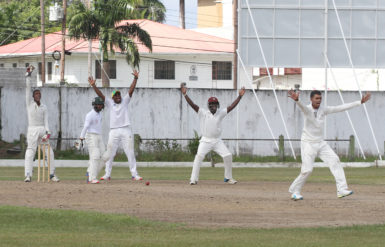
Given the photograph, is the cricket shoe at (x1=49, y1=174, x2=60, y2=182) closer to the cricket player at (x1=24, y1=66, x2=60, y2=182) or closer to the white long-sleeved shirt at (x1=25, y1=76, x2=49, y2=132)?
the cricket player at (x1=24, y1=66, x2=60, y2=182)

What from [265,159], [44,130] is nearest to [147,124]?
[265,159]

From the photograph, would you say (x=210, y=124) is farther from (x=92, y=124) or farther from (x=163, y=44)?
(x=163, y=44)

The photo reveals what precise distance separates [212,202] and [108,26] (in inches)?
1393

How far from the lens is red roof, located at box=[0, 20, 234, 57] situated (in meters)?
59.6

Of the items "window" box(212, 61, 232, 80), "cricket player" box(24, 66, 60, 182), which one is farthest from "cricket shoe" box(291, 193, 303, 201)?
"window" box(212, 61, 232, 80)

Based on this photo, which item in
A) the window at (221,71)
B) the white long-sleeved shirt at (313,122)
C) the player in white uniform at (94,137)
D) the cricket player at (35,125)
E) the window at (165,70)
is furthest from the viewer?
the window at (221,71)

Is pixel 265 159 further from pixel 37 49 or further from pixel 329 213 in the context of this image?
pixel 37 49

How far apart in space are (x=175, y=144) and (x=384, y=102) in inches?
388

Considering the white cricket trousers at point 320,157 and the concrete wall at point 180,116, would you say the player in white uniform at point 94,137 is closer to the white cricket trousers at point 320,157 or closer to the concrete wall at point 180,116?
the white cricket trousers at point 320,157

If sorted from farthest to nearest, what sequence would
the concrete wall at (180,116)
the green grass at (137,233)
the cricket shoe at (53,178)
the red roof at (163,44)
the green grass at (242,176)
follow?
the red roof at (163,44)
the concrete wall at (180,116)
the green grass at (242,176)
the cricket shoe at (53,178)
the green grass at (137,233)

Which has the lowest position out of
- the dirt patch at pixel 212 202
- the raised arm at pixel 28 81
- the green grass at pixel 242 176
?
the green grass at pixel 242 176

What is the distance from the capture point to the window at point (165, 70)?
59.3 metres

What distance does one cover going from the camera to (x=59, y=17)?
5309 cm

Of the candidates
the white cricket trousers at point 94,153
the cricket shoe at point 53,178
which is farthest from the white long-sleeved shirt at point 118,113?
the cricket shoe at point 53,178
